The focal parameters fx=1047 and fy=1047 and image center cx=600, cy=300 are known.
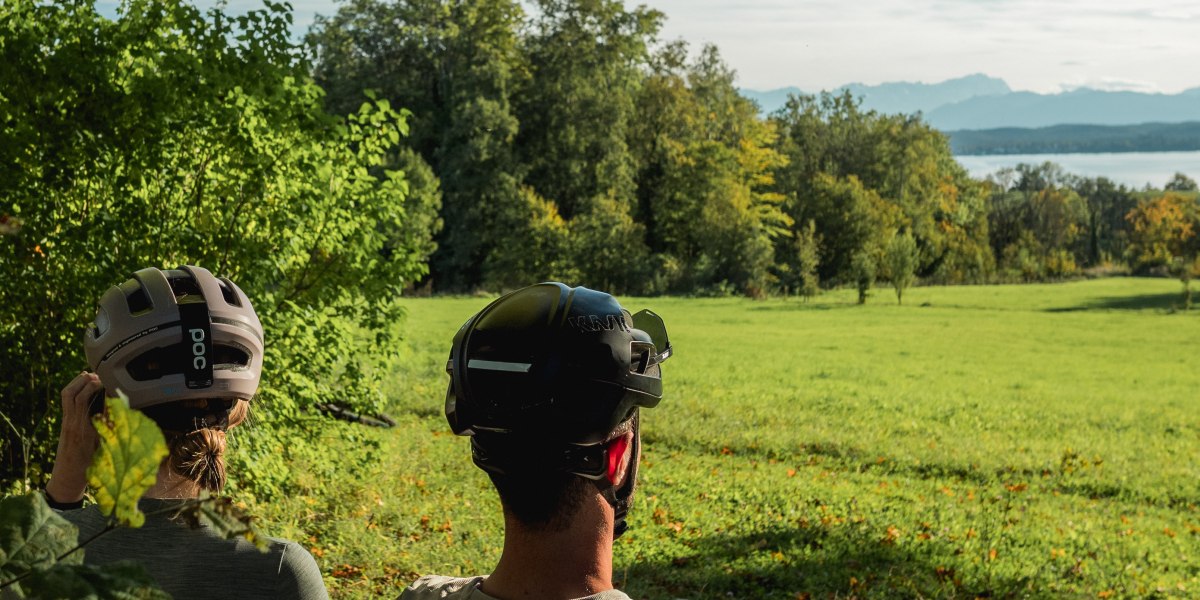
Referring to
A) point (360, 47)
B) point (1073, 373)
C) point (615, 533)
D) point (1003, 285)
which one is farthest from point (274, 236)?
point (1003, 285)

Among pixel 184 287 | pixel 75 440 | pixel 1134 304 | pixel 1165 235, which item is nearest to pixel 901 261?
pixel 1134 304

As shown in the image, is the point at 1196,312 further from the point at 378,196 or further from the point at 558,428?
the point at 558,428

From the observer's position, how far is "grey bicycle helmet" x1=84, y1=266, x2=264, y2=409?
7.50 feet

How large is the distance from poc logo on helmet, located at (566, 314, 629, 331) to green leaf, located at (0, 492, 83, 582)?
45.8 inches

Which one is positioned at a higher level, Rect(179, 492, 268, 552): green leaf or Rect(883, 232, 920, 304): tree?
Rect(179, 492, 268, 552): green leaf

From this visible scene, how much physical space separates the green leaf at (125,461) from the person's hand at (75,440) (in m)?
1.72

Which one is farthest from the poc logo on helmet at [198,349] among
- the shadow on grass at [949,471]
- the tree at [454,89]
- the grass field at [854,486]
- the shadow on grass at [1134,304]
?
the tree at [454,89]

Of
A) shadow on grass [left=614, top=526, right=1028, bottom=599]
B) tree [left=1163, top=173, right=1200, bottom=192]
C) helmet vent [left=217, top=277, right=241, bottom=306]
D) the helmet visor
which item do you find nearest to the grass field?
shadow on grass [left=614, top=526, right=1028, bottom=599]

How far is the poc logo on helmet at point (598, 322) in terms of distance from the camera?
1.96m

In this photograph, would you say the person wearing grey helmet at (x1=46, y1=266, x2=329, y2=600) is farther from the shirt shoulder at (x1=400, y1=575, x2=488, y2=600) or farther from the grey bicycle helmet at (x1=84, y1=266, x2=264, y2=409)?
the shirt shoulder at (x1=400, y1=575, x2=488, y2=600)

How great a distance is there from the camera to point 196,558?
7.23 feet

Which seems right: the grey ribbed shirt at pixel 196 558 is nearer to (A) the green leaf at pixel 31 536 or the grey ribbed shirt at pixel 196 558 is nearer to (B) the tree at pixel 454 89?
(A) the green leaf at pixel 31 536

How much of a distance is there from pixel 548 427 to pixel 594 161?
184ft

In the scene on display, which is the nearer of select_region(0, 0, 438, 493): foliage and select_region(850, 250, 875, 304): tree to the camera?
select_region(0, 0, 438, 493): foliage
